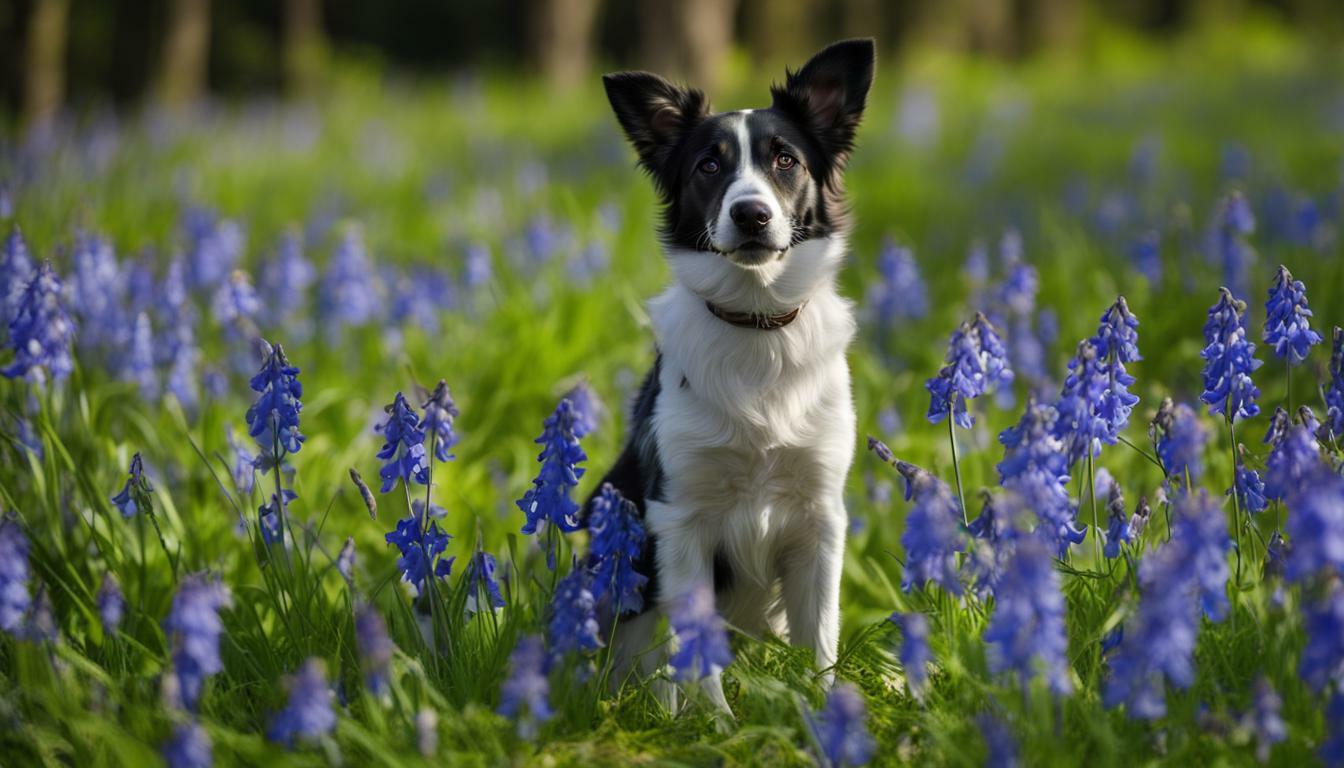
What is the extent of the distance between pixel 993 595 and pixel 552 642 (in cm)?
102

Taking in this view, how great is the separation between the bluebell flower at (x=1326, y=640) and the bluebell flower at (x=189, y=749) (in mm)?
1898

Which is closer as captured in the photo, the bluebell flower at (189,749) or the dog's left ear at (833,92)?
the bluebell flower at (189,749)

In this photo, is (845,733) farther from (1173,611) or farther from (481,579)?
(481,579)

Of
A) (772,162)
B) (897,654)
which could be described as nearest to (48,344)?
(772,162)

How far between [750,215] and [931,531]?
1079 mm

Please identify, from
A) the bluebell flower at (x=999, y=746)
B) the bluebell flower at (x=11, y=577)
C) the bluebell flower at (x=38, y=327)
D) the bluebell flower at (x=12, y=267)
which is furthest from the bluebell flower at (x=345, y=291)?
the bluebell flower at (x=999, y=746)

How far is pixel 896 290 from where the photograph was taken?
18.5 feet

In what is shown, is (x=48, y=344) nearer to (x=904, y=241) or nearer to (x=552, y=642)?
(x=552, y=642)

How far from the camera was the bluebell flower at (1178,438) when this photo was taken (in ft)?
8.02

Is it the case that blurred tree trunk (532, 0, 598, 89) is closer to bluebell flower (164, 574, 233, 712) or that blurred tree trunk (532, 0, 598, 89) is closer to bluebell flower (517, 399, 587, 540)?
Result: bluebell flower (517, 399, 587, 540)

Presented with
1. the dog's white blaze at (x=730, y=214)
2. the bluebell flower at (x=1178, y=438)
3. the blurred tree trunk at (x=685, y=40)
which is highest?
the blurred tree trunk at (x=685, y=40)

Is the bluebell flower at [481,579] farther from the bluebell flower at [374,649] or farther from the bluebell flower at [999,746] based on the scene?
the bluebell flower at [999,746]

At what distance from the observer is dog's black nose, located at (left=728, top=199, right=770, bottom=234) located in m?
3.14

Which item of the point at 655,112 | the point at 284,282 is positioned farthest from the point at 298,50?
the point at 655,112
